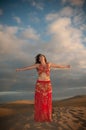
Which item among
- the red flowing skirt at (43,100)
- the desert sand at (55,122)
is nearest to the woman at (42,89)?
the red flowing skirt at (43,100)

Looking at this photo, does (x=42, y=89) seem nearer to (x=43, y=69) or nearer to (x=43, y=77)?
(x=43, y=77)

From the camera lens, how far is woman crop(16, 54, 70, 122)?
268 inches

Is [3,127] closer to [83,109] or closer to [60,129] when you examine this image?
[60,129]

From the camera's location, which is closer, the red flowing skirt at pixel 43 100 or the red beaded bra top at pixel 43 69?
the red beaded bra top at pixel 43 69

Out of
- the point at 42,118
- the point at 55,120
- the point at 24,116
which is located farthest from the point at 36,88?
the point at 24,116

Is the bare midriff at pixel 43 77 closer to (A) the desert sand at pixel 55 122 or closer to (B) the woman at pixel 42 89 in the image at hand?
(B) the woman at pixel 42 89

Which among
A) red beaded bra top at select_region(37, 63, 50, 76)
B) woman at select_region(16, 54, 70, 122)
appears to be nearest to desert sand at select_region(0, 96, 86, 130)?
woman at select_region(16, 54, 70, 122)

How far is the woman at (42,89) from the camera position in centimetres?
680

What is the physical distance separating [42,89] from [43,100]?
34 centimetres

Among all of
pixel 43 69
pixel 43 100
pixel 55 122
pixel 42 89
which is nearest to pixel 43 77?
pixel 43 69

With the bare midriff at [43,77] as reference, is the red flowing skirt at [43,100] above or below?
below

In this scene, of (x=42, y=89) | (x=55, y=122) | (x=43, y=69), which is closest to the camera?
(x=43, y=69)

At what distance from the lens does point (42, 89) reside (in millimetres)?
6902

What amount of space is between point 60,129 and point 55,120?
686 mm
